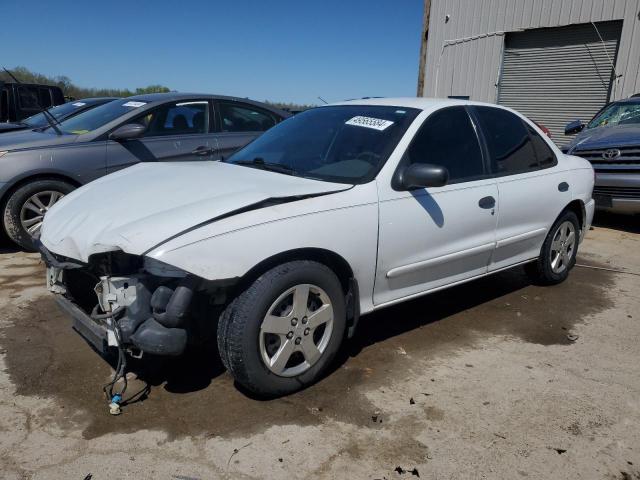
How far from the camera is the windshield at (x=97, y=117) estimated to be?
583 cm

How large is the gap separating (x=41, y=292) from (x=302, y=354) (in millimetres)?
2584

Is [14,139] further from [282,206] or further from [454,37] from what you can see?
[454,37]

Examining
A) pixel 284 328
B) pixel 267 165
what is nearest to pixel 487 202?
pixel 267 165

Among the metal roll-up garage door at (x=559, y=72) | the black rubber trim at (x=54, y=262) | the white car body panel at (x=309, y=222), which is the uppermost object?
the metal roll-up garage door at (x=559, y=72)

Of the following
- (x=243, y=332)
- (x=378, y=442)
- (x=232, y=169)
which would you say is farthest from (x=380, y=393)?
(x=232, y=169)

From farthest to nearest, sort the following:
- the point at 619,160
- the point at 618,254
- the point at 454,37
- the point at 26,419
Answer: the point at 454,37
the point at 619,160
the point at 618,254
the point at 26,419

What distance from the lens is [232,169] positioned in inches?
138

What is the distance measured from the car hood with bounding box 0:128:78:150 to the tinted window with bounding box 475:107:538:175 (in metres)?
4.11

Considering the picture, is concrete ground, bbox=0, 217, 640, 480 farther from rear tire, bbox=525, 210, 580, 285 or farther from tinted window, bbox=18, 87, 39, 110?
tinted window, bbox=18, 87, 39, 110

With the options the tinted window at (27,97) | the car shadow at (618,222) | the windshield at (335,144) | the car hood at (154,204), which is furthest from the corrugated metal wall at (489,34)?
the car hood at (154,204)

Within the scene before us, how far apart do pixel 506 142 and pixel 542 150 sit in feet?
1.82

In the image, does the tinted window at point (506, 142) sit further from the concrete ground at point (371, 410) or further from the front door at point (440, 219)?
the concrete ground at point (371, 410)

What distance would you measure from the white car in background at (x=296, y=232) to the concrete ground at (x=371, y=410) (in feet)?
1.01

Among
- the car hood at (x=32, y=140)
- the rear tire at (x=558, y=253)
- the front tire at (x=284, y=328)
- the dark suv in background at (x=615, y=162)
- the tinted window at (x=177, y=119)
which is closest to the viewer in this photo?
the front tire at (x=284, y=328)
